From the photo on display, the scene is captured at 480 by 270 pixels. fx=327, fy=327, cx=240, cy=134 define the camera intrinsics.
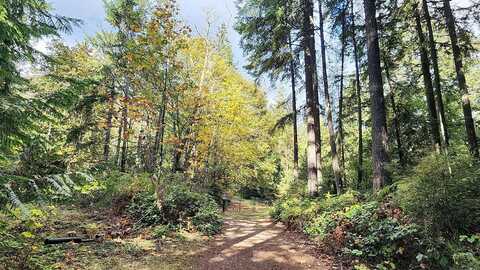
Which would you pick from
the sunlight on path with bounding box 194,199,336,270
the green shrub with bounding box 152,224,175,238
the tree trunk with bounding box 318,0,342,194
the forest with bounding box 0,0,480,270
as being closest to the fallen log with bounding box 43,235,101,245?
the forest with bounding box 0,0,480,270

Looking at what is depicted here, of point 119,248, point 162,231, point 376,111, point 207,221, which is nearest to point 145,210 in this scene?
point 162,231

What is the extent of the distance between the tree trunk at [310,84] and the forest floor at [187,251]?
11.8ft

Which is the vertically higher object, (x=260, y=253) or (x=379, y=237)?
(x=379, y=237)

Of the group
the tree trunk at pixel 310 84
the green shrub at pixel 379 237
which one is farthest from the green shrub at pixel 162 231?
the tree trunk at pixel 310 84

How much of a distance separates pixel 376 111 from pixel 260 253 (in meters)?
4.64

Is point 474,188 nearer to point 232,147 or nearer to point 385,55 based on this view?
point 385,55

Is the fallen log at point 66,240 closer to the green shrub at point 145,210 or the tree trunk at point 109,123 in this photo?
the green shrub at point 145,210

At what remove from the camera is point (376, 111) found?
8453 mm

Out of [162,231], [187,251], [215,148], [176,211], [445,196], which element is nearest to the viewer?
[445,196]

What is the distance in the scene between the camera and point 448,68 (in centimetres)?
1792

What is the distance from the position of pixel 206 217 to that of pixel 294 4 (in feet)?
29.9

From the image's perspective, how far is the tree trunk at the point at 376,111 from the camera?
8.17 m

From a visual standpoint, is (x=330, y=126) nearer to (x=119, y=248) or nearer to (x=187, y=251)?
(x=187, y=251)

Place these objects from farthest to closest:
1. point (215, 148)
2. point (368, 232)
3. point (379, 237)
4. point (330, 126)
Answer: point (215, 148)
point (330, 126)
point (368, 232)
point (379, 237)
